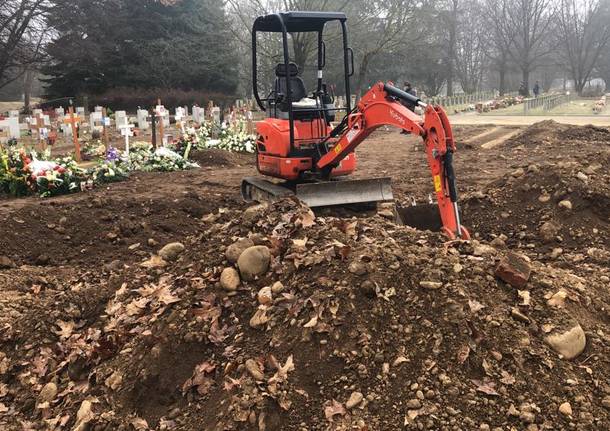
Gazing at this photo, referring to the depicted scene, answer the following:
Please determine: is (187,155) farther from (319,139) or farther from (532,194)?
(532,194)

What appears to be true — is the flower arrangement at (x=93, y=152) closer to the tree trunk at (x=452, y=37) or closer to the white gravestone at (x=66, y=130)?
the white gravestone at (x=66, y=130)

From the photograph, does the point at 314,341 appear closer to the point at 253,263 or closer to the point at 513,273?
the point at 253,263

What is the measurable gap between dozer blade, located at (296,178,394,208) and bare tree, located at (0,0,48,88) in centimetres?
1983

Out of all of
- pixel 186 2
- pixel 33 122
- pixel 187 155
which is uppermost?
pixel 186 2

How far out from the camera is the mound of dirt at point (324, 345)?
303 centimetres

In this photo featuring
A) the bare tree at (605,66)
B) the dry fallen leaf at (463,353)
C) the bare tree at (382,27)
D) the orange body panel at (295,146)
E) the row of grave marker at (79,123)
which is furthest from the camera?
the bare tree at (605,66)

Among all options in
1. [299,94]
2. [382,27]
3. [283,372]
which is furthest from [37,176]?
[382,27]

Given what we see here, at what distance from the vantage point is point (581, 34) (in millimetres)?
49125

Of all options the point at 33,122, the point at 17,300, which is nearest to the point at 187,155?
the point at 33,122

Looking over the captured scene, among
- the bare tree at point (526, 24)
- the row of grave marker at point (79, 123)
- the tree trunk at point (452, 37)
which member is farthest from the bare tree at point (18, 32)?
the bare tree at point (526, 24)

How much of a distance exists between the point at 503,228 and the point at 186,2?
30.0m

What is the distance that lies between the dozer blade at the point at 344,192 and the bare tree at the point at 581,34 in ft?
151

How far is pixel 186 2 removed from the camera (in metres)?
32.7

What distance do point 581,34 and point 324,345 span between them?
54121mm
